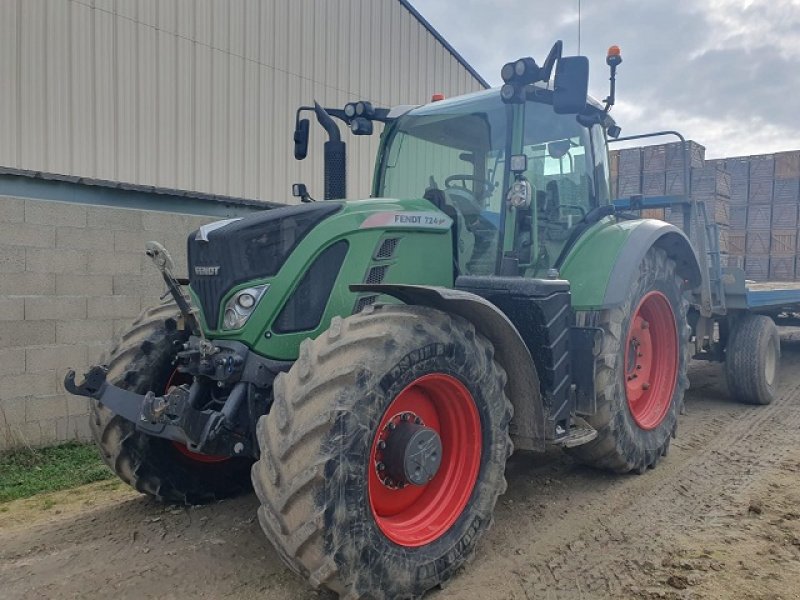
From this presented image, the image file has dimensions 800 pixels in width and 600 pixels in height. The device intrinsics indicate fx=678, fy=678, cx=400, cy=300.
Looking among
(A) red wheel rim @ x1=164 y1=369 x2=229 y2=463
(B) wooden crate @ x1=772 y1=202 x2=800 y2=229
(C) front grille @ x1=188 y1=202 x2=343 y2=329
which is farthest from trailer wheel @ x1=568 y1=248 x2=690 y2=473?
(B) wooden crate @ x1=772 y1=202 x2=800 y2=229

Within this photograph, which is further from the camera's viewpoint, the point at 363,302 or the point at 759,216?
the point at 759,216

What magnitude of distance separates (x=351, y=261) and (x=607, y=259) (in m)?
1.89

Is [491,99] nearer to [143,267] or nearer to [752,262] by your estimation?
[143,267]

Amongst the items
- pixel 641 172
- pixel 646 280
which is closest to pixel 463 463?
pixel 646 280

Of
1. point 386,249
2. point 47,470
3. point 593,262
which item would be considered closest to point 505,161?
point 593,262

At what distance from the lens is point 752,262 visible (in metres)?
10.8

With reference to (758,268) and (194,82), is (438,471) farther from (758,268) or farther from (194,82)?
(758,268)

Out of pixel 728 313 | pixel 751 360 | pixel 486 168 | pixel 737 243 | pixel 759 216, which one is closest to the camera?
pixel 486 168

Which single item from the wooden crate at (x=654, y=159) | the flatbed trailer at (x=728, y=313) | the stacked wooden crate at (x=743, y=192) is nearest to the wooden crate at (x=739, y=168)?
the stacked wooden crate at (x=743, y=192)

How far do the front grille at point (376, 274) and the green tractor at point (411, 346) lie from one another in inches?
0.4

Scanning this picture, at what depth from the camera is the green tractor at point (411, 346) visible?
2709 millimetres

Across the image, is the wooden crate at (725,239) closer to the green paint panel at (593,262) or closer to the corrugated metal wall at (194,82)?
the corrugated metal wall at (194,82)

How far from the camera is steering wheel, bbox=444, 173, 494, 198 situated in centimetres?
421

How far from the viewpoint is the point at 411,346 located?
2.94 metres
